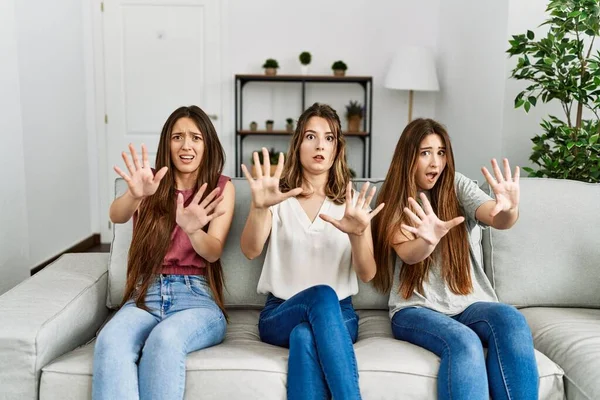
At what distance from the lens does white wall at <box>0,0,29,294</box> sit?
10.2ft

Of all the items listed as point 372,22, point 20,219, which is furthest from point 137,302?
point 372,22

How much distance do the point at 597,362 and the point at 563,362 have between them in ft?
0.36

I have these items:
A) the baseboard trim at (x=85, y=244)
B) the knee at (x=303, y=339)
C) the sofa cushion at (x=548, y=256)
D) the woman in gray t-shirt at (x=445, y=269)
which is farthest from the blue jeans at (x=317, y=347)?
the baseboard trim at (x=85, y=244)

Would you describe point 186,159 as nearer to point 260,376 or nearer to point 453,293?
point 260,376

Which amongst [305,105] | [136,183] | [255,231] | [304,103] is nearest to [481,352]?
[255,231]

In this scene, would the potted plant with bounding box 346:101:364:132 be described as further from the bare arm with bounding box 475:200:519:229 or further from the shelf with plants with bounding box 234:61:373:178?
the bare arm with bounding box 475:200:519:229

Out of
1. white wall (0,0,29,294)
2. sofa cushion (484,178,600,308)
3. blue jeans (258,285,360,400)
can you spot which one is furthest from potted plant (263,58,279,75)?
blue jeans (258,285,360,400)

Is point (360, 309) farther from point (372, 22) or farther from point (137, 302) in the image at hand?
point (372, 22)

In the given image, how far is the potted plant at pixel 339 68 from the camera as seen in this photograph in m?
5.04

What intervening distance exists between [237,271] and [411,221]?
59 centimetres

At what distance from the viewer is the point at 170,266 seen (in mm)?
2014

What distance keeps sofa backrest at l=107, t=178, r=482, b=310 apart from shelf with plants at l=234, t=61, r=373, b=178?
2.89 m

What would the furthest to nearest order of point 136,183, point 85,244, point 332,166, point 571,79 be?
point 85,244 → point 571,79 → point 332,166 → point 136,183

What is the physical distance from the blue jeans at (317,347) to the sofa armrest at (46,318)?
597 mm
